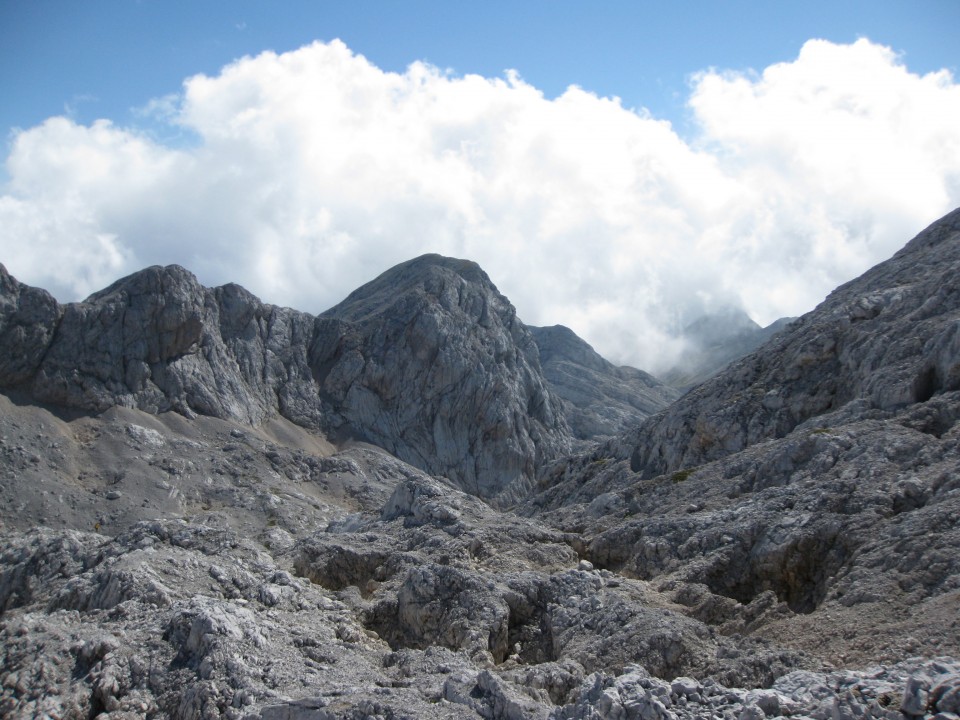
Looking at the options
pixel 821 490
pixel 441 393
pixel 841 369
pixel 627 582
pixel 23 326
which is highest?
pixel 23 326

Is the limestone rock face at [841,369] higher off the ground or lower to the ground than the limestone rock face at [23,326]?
lower

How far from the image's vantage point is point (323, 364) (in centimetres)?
16675

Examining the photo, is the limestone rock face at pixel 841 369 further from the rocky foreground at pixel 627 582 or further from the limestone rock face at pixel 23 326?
the limestone rock face at pixel 23 326

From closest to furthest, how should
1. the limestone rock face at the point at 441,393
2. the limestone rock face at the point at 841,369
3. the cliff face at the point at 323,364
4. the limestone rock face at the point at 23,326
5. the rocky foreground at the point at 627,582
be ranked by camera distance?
the rocky foreground at the point at 627,582 < the limestone rock face at the point at 841,369 < the limestone rock face at the point at 23,326 < the cliff face at the point at 323,364 < the limestone rock face at the point at 441,393

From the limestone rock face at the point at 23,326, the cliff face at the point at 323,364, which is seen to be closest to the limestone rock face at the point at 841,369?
the cliff face at the point at 323,364

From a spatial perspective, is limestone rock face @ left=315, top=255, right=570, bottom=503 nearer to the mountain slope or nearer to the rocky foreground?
the rocky foreground

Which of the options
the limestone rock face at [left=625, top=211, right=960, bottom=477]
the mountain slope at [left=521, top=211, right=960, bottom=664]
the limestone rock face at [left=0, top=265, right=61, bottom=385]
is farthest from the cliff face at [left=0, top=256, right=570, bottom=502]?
the limestone rock face at [left=625, top=211, right=960, bottom=477]

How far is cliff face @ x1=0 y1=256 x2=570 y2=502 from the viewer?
417ft

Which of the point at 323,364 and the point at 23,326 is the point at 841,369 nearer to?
the point at 23,326

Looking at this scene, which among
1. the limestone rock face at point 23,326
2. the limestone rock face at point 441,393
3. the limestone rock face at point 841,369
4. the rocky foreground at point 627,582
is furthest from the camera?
the limestone rock face at point 441,393

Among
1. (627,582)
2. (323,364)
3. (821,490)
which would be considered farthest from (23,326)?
(821,490)

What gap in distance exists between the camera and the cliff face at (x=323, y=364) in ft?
417

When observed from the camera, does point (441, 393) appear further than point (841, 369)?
Yes

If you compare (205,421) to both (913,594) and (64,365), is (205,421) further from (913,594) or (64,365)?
(913,594)
